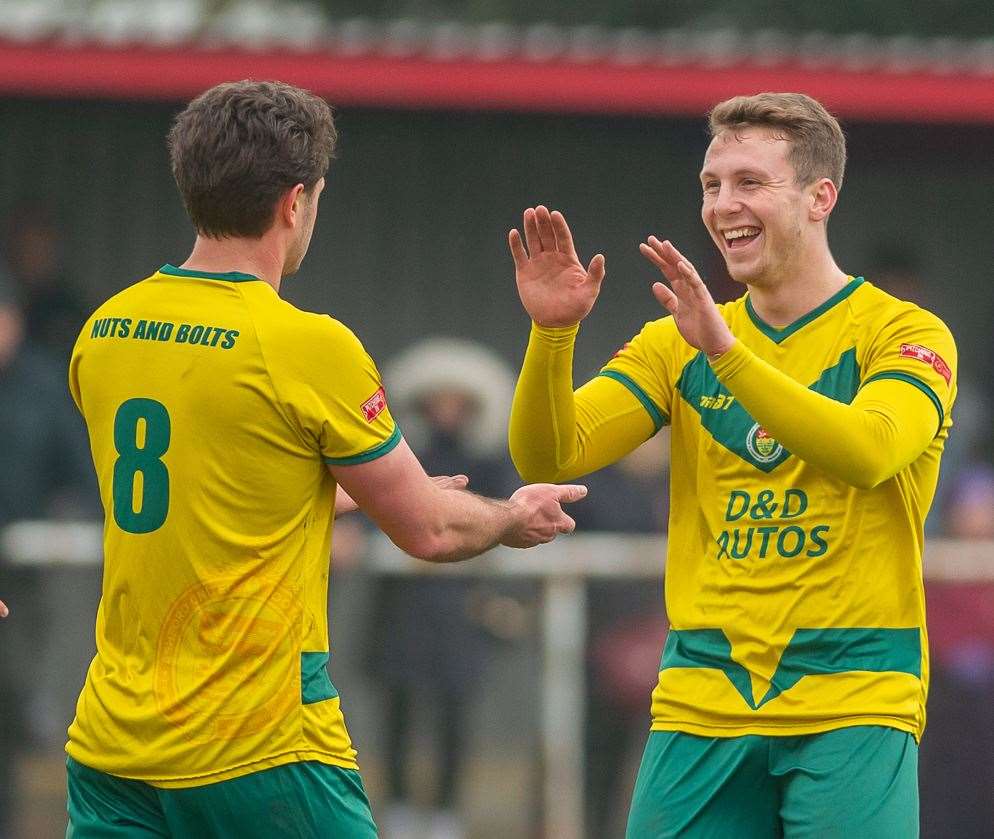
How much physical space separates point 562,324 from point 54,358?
5604 millimetres

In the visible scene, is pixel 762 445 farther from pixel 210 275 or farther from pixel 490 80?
pixel 490 80

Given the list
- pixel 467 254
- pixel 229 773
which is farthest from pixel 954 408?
pixel 229 773

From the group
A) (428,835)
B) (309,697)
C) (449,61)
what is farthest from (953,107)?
(309,697)

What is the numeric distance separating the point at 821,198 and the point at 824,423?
756 millimetres

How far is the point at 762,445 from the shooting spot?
4.46 meters

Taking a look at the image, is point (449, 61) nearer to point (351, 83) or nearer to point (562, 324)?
point (351, 83)

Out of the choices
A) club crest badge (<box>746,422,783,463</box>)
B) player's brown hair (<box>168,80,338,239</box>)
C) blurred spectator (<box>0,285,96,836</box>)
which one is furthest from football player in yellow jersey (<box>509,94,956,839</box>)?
blurred spectator (<box>0,285,96,836</box>)

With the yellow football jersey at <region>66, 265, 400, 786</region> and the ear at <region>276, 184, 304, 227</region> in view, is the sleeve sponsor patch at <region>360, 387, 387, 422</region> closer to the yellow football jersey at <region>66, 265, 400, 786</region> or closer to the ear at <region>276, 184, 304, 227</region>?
the yellow football jersey at <region>66, 265, 400, 786</region>

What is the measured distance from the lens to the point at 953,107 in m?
10.3

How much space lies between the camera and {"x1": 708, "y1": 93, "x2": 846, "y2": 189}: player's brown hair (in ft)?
15.0

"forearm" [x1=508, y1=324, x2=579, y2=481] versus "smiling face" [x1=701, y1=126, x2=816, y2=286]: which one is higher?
"smiling face" [x1=701, y1=126, x2=816, y2=286]

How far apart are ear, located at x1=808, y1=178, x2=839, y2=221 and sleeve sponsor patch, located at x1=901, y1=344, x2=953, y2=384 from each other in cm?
43

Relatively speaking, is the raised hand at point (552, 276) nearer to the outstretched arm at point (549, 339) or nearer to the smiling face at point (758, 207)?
the outstretched arm at point (549, 339)

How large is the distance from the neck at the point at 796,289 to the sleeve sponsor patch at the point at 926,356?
0.29m
